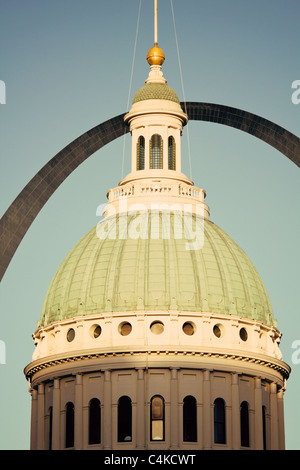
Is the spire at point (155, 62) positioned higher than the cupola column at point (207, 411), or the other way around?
the spire at point (155, 62)

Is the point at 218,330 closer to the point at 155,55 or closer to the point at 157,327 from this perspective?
the point at 157,327

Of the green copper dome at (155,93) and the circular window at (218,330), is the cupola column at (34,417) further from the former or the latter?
the green copper dome at (155,93)

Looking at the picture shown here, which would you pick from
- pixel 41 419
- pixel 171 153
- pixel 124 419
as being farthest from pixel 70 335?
pixel 171 153

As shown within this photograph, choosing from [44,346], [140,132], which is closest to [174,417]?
[44,346]

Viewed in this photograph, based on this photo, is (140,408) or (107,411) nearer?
(140,408)

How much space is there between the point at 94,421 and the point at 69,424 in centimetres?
245

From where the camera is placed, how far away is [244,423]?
140 m

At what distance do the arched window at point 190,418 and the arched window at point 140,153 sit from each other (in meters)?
20.6

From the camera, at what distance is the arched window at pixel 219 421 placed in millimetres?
137875

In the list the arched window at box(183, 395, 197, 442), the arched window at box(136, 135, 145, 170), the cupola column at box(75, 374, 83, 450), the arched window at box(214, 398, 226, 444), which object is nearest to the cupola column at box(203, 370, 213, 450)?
the arched window at box(183, 395, 197, 442)

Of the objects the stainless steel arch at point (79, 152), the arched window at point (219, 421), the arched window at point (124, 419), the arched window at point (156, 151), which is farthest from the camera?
the arched window at point (156, 151)

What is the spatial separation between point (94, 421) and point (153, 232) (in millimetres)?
15148

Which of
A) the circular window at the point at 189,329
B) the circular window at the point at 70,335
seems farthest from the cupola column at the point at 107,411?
the circular window at the point at 189,329
